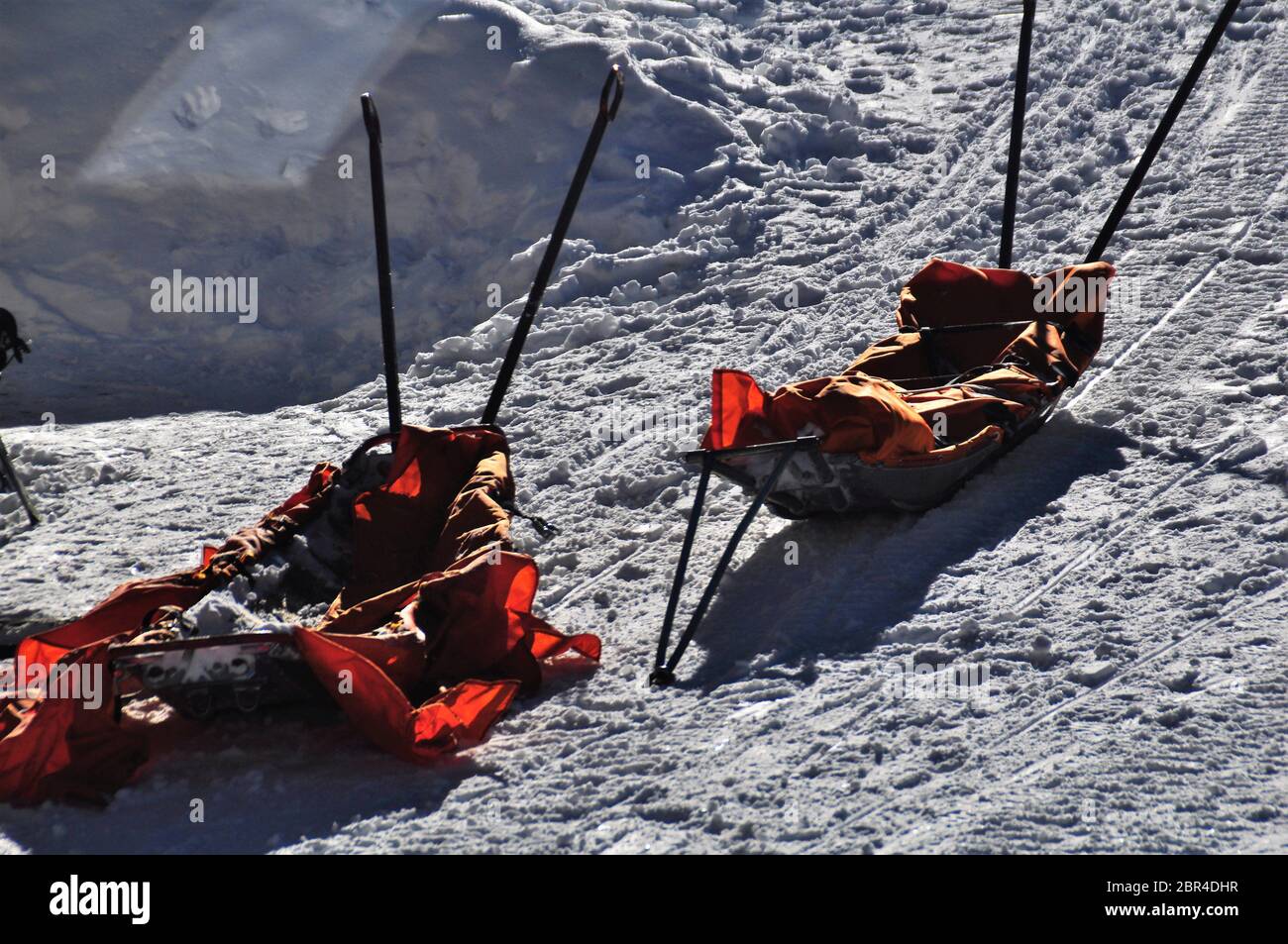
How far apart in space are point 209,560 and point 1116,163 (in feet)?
17.0

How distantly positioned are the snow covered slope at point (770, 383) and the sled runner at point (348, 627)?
14 centimetres

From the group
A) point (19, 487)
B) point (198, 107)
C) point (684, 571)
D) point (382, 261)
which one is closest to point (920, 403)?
point (684, 571)

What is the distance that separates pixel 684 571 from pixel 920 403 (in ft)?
3.48

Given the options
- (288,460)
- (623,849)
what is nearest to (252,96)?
(288,460)

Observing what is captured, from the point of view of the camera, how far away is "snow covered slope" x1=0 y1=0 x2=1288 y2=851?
3.32 m

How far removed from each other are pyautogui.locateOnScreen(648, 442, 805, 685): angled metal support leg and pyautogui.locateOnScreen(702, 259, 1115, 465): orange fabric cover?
0.13 metres

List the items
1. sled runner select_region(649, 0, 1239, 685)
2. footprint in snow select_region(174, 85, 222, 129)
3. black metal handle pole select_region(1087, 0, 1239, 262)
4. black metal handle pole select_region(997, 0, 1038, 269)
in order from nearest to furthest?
sled runner select_region(649, 0, 1239, 685) < black metal handle pole select_region(1087, 0, 1239, 262) < black metal handle pole select_region(997, 0, 1038, 269) < footprint in snow select_region(174, 85, 222, 129)

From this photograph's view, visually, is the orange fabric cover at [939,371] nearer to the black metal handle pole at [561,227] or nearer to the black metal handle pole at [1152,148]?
the black metal handle pole at [1152,148]

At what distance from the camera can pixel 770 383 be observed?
19.7 ft

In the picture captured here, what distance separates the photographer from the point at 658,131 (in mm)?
8109

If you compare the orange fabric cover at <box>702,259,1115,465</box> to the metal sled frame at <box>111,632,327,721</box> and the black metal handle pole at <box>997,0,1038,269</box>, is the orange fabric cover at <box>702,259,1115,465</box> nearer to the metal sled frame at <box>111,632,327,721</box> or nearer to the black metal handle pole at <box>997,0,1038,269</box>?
the black metal handle pole at <box>997,0,1038,269</box>

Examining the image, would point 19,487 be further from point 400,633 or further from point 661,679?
point 661,679

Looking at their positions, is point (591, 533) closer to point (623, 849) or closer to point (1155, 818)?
point (623, 849)

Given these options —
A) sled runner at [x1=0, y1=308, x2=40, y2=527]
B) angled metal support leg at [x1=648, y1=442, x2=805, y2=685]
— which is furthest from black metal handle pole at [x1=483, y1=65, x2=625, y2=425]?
sled runner at [x1=0, y1=308, x2=40, y2=527]
